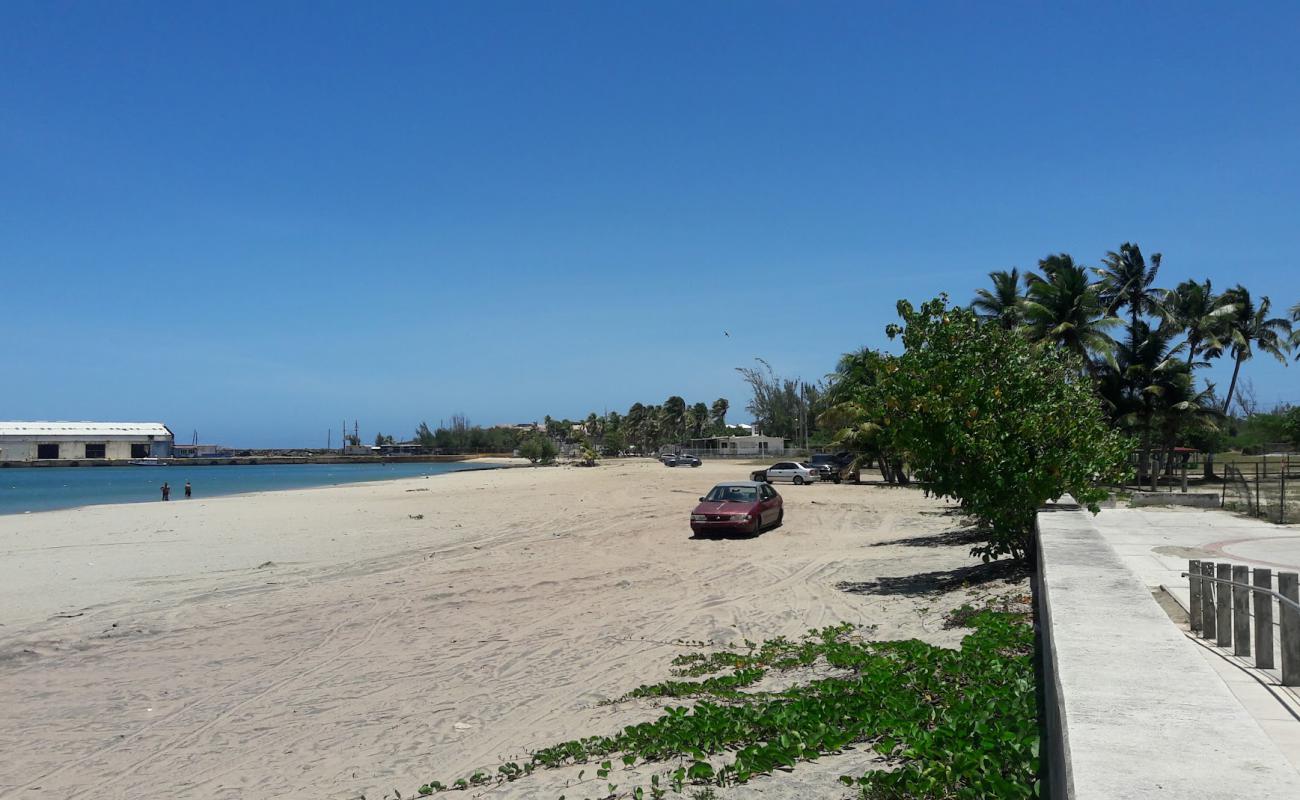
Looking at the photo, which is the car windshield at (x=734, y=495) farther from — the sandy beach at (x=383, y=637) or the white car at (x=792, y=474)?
the white car at (x=792, y=474)

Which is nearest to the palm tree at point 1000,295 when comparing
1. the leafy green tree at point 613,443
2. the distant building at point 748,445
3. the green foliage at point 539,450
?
the distant building at point 748,445

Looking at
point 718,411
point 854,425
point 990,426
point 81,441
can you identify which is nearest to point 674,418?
point 718,411

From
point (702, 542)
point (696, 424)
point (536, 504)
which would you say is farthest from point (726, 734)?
point (696, 424)

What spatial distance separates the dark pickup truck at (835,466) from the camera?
5131 cm

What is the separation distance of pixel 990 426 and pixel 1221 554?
5.04 m

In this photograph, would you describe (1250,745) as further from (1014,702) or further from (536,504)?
(536,504)

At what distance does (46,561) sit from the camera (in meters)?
21.5

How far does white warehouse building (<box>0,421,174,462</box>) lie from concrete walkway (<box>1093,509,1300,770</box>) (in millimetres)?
171834

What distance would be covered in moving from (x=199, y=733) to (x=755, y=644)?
5.78 meters

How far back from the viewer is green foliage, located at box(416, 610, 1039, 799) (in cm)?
502

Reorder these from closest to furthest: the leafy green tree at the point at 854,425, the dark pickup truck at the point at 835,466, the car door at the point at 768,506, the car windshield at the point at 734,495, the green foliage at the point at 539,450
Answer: the car windshield at the point at 734,495 < the car door at the point at 768,506 < the leafy green tree at the point at 854,425 < the dark pickup truck at the point at 835,466 < the green foliage at the point at 539,450

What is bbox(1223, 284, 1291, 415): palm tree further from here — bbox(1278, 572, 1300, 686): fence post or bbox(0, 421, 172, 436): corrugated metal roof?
bbox(0, 421, 172, 436): corrugated metal roof

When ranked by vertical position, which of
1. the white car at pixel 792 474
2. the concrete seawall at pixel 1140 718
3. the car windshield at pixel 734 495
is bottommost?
the white car at pixel 792 474

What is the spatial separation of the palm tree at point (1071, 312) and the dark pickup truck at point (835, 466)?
49.0ft
